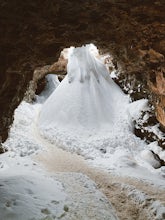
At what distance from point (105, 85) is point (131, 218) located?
14536 millimetres

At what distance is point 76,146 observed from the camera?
15.0 meters

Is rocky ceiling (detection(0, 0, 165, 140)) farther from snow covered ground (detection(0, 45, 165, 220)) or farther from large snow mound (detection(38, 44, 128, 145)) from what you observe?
large snow mound (detection(38, 44, 128, 145))

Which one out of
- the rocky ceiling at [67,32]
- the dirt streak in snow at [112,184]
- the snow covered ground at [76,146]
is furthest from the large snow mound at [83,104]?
the rocky ceiling at [67,32]

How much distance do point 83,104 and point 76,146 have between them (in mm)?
4621

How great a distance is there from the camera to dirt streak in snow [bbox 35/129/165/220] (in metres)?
7.91

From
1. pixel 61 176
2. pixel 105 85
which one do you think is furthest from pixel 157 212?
pixel 105 85

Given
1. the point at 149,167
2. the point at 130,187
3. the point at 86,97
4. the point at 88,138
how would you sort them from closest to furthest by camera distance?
the point at 130,187
the point at 149,167
the point at 88,138
the point at 86,97

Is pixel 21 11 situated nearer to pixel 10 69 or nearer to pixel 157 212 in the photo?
pixel 10 69

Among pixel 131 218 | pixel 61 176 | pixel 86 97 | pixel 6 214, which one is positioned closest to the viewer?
pixel 6 214

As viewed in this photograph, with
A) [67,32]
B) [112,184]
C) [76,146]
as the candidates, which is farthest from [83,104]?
[67,32]

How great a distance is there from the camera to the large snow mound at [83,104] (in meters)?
17.4

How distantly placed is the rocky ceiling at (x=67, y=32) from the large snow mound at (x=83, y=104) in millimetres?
7185

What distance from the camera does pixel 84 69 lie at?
69.6 feet

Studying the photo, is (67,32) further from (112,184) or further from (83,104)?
(83,104)
